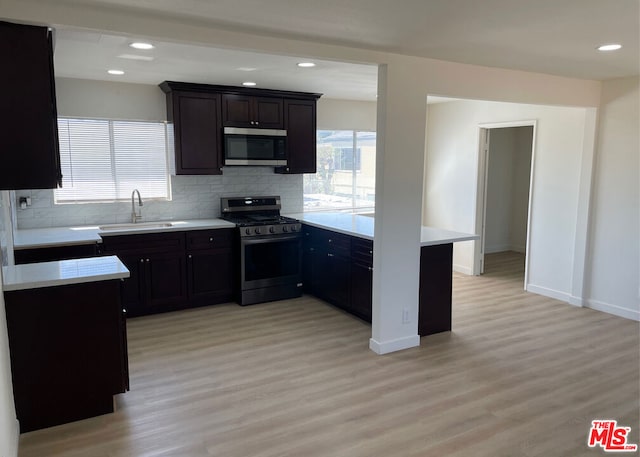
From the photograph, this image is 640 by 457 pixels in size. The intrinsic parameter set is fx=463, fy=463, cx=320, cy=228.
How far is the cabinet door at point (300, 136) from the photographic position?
564cm

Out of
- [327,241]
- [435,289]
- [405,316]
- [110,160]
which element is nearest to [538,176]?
[435,289]

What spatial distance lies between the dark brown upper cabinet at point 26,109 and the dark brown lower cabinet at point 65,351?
0.69 meters

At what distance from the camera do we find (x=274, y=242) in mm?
5234

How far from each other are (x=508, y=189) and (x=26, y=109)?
7.47 m

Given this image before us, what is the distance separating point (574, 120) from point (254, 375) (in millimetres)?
4325

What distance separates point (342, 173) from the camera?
6758 millimetres

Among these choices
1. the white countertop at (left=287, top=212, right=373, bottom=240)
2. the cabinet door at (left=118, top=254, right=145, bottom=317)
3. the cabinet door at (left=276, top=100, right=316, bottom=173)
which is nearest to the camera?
the white countertop at (left=287, top=212, right=373, bottom=240)

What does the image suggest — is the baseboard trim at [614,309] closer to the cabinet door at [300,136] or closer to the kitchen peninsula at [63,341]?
the cabinet door at [300,136]

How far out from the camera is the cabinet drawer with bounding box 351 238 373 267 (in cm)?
438

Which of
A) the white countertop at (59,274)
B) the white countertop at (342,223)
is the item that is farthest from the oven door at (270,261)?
the white countertop at (59,274)

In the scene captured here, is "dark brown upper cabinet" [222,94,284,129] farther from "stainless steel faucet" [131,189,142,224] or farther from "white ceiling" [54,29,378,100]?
"stainless steel faucet" [131,189,142,224]

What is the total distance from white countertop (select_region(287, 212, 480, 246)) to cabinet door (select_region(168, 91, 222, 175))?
127cm

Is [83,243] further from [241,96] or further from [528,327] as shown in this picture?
[528,327]

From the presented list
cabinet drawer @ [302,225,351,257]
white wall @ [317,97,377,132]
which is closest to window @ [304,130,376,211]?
white wall @ [317,97,377,132]
